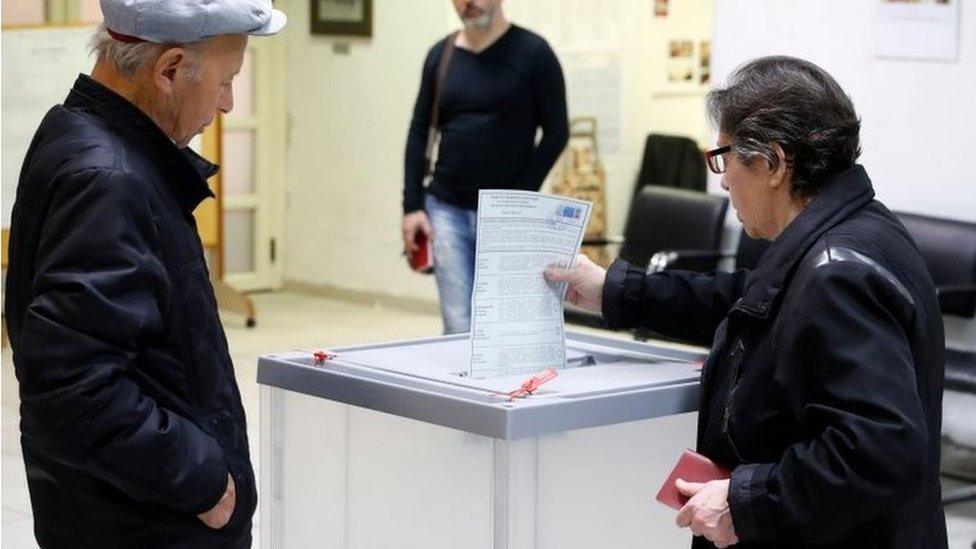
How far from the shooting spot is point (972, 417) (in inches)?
223

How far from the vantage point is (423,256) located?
5598 mm

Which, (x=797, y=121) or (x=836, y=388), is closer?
(x=836, y=388)

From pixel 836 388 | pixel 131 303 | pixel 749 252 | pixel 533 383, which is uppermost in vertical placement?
pixel 131 303

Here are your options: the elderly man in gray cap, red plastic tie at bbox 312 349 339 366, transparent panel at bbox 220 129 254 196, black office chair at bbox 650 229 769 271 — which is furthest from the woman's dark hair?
transparent panel at bbox 220 129 254 196

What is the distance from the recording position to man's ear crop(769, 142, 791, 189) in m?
2.37

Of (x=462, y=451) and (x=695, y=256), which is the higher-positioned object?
(x=462, y=451)

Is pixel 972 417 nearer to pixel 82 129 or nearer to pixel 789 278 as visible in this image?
pixel 789 278

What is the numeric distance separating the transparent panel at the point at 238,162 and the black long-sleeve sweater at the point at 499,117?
13.7 ft

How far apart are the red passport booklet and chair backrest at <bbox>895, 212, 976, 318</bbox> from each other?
319cm

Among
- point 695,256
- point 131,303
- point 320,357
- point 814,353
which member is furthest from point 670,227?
point 131,303

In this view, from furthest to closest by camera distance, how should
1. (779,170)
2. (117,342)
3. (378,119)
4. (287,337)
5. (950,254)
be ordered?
(378,119), (287,337), (950,254), (779,170), (117,342)

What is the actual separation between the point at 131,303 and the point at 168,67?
13.4 inches

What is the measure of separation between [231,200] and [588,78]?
7.17 feet

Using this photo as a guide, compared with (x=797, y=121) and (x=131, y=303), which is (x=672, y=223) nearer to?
(x=797, y=121)
